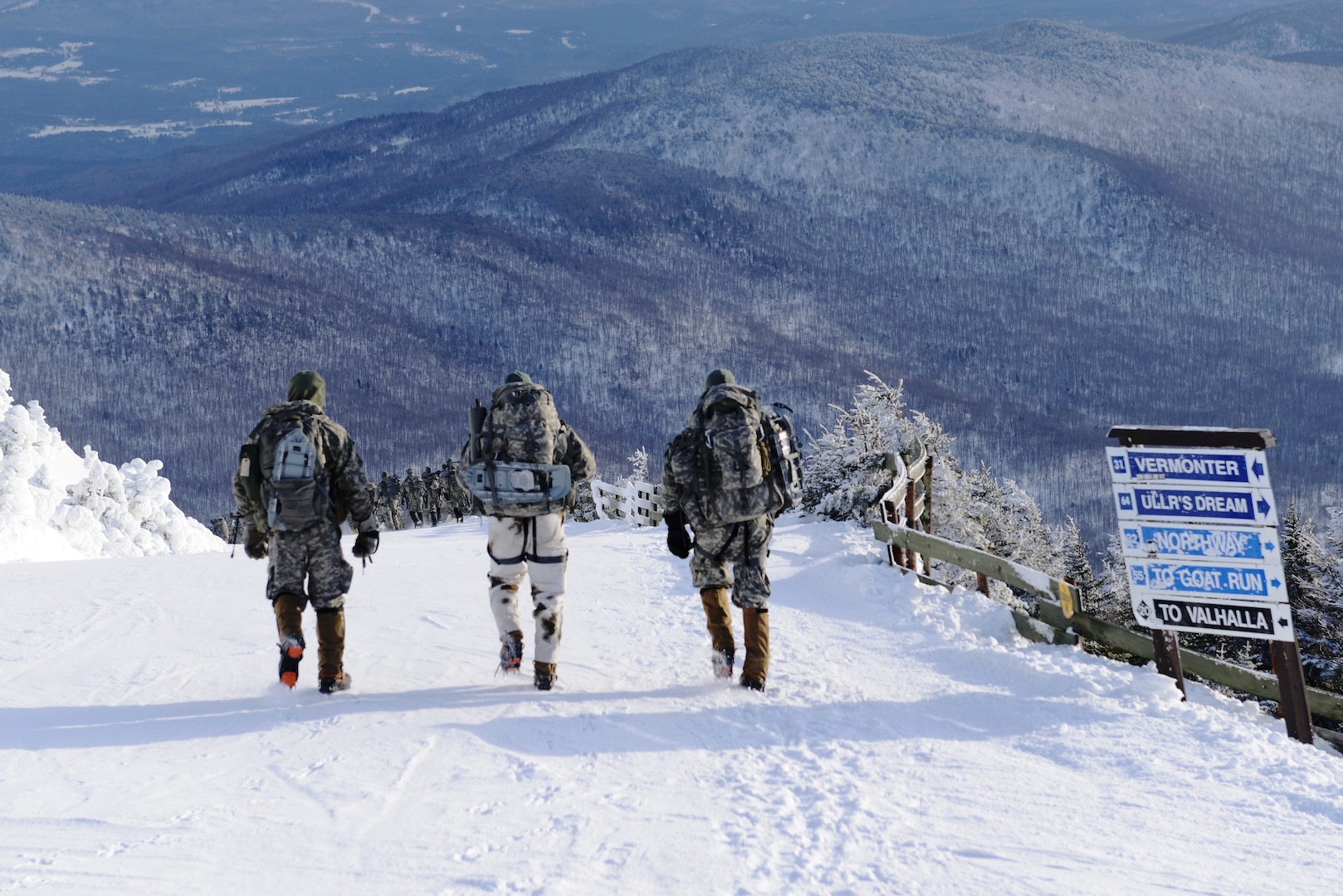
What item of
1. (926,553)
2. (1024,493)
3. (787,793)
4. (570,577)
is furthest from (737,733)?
(1024,493)

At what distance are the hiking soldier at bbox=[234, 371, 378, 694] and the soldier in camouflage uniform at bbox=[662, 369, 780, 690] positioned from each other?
1.81m

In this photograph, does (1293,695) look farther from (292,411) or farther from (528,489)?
(292,411)

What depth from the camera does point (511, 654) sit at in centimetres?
663

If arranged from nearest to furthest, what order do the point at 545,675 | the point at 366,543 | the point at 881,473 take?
the point at 366,543 < the point at 545,675 < the point at 881,473

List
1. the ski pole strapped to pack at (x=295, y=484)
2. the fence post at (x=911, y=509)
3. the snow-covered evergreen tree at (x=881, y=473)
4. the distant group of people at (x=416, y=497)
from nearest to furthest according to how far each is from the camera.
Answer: the ski pole strapped to pack at (x=295, y=484)
the fence post at (x=911, y=509)
the snow-covered evergreen tree at (x=881, y=473)
the distant group of people at (x=416, y=497)

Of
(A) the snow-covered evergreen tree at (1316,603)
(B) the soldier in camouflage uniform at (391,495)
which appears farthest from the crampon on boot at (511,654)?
(B) the soldier in camouflage uniform at (391,495)

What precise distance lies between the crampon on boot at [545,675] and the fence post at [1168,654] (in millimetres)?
3776

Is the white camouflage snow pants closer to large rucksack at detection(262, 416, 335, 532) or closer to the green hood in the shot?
large rucksack at detection(262, 416, 335, 532)

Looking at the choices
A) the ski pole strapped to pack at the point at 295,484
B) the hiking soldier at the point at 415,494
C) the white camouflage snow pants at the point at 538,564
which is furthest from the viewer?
the hiking soldier at the point at 415,494

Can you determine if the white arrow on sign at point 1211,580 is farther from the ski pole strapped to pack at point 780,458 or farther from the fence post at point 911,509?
the fence post at point 911,509

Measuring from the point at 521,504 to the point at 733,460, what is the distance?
127 centimetres

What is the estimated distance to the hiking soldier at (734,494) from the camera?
6.35 m

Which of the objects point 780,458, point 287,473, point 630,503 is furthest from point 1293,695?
point 630,503

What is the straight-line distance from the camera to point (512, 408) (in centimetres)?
625
